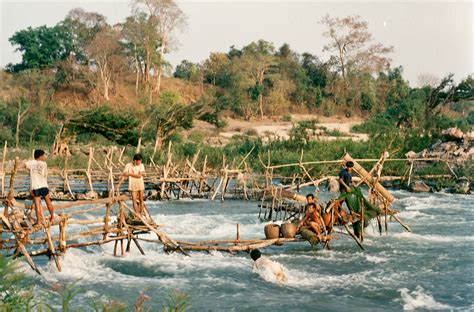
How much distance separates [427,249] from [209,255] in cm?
452

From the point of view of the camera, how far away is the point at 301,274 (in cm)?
1030

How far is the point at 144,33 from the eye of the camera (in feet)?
143

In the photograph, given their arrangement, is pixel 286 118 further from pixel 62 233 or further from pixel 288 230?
pixel 62 233

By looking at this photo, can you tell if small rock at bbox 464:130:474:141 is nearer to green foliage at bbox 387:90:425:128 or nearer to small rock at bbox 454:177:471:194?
small rock at bbox 454:177:471:194

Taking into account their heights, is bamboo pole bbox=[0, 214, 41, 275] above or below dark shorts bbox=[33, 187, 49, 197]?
below

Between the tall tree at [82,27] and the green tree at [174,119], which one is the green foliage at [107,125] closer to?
the green tree at [174,119]

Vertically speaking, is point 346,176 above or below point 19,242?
above

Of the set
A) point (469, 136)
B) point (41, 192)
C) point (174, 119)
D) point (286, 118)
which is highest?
point (286, 118)

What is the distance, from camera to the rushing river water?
891 centimetres

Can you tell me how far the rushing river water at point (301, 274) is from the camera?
8.91 meters

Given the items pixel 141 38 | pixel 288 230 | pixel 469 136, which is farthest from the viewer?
pixel 141 38

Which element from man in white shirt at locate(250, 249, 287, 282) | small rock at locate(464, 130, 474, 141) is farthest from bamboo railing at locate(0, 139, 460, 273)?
small rock at locate(464, 130, 474, 141)

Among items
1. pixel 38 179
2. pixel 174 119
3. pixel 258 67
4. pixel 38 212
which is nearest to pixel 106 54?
pixel 258 67

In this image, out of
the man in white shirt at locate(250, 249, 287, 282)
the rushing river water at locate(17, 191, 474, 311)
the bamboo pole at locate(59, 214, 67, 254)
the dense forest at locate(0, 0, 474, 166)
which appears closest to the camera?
the rushing river water at locate(17, 191, 474, 311)
